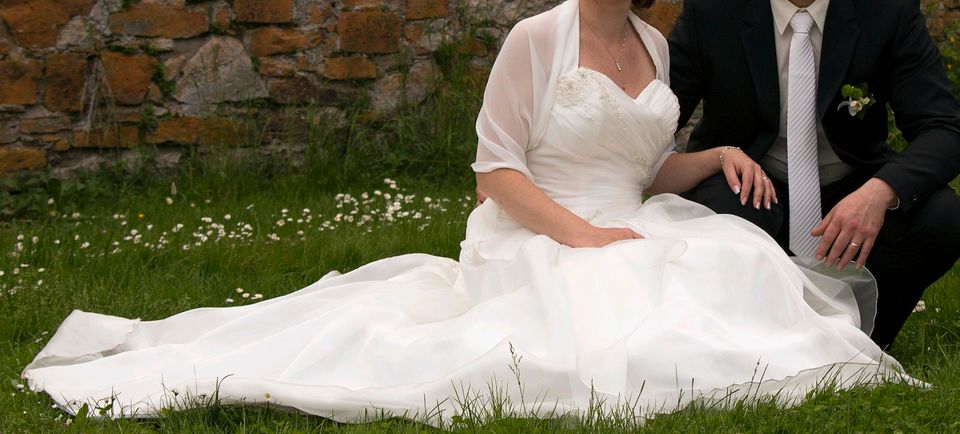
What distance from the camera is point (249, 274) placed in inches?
192

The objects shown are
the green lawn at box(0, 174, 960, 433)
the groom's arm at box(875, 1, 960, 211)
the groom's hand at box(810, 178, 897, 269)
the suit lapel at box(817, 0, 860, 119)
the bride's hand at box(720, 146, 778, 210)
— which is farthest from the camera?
the suit lapel at box(817, 0, 860, 119)

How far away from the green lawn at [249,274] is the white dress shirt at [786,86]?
2.01 ft

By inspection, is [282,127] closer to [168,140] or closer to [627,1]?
[168,140]

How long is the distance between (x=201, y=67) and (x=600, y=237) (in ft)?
11.8

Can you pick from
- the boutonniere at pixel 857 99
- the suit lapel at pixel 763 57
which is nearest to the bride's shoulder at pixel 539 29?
the suit lapel at pixel 763 57

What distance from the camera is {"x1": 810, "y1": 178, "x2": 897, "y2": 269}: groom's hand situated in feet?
11.5

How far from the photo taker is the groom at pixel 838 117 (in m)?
3.71

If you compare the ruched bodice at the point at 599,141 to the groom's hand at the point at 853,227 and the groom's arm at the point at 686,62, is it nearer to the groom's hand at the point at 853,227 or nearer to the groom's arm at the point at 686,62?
the groom's arm at the point at 686,62

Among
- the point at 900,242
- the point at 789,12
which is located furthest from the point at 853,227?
the point at 789,12

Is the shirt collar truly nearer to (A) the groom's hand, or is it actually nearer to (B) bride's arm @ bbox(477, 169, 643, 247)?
(A) the groom's hand

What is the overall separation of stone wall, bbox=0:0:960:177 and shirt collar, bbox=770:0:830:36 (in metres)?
3.11

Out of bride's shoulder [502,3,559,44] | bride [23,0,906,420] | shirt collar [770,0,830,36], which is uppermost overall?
shirt collar [770,0,830,36]

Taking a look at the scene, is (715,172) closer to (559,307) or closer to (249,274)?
(559,307)

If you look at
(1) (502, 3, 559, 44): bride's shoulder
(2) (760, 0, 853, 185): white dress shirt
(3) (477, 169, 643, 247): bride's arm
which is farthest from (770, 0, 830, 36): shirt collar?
(3) (477, 169, 643, 247): bride's arm
